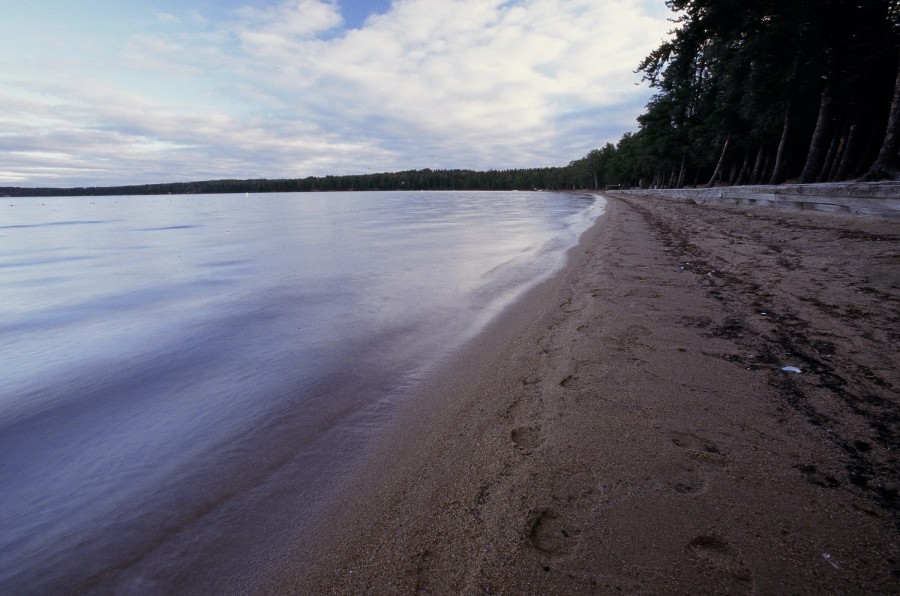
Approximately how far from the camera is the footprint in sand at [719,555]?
1.36 metres

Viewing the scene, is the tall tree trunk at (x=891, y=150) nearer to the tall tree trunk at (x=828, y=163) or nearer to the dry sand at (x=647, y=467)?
the tall tree trunk at (x=828, y=163)

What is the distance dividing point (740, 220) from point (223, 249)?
15.5m

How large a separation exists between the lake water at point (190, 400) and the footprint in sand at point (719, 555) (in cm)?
171

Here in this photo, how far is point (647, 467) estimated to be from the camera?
6.25 ft

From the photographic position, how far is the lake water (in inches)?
79.2

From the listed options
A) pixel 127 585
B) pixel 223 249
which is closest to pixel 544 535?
pixel 127 585

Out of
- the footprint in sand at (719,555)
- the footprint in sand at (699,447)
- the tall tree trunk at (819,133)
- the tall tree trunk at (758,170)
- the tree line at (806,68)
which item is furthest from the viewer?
the tall tree trunk at (758,170)

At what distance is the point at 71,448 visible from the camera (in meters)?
2.85

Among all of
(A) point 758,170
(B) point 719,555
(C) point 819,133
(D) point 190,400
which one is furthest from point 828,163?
(D) point 190,400

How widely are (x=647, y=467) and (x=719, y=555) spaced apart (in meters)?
0.48

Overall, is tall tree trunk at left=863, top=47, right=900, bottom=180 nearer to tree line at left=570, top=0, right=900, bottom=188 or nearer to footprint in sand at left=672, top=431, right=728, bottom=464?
tree line at left=570, top=0, right=900, bottom=188

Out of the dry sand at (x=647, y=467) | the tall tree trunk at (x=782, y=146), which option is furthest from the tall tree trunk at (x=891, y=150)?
the dry sand at (x=647, y=467)

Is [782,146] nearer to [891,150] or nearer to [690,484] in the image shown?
[891,150]

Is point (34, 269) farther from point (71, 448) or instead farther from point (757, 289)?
point (757, 289)
